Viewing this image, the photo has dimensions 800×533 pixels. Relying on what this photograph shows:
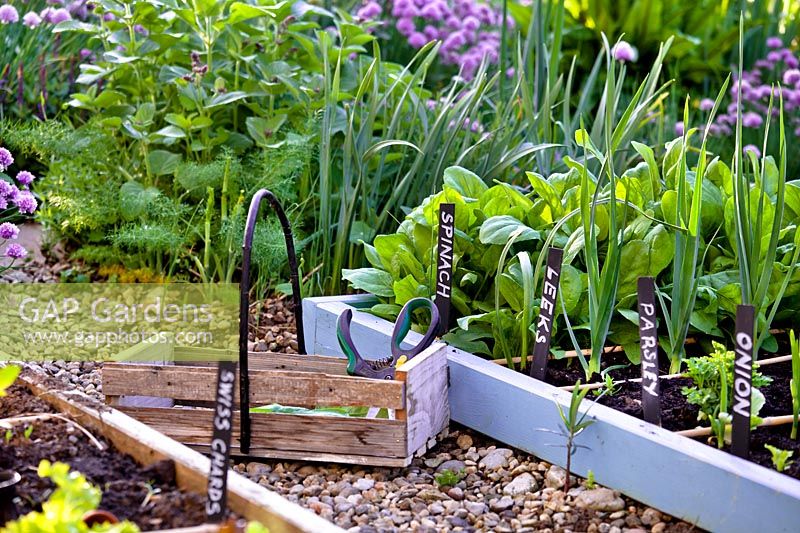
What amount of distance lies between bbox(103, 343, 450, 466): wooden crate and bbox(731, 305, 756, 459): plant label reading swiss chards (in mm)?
608

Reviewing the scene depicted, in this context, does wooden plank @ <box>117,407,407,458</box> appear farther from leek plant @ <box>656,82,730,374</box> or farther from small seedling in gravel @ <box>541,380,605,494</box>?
leek plant @ <box>656,82,730,374</box>

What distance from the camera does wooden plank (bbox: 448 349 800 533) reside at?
61.2 inches

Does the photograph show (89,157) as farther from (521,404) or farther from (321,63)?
(521,404)

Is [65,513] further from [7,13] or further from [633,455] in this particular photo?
[7,13]

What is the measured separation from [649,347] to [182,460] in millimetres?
862

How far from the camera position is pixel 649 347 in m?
1.75

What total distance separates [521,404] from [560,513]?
0.28 m

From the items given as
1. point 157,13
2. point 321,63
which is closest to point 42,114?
point 157,13

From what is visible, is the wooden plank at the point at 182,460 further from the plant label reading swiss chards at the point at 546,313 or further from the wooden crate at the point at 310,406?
the plant label reading swiss chards at the point at 546,313

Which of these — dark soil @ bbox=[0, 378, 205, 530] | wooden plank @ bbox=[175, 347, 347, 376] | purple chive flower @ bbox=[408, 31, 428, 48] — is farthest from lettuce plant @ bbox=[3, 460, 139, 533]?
purple chive flower @ bbox=[408, 31, 428, 48]

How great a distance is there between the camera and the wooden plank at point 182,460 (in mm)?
1352

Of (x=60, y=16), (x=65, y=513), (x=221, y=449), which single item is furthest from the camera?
(x=60, y=16)

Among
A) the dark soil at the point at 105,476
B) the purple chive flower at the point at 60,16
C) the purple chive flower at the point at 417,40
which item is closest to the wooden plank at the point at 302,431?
the dark soil at the point at 105,476

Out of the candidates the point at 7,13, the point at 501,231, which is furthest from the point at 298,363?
the point at 7,13
